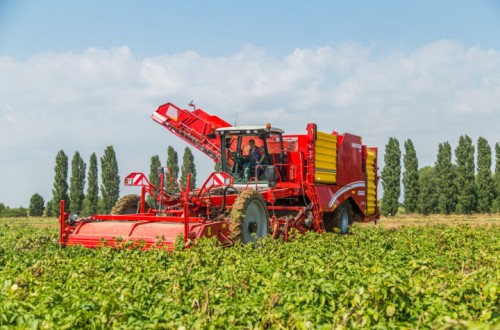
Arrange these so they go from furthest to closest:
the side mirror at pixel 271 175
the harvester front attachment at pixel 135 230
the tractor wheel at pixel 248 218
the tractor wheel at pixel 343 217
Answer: the tractor wheel at pixel 343 217
the side mirror at pixel 271 175
the tractor wheel at pixel 248 218
the harvester front attachment at pixel 135 230

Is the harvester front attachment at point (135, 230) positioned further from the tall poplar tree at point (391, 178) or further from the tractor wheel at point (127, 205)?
the tall poplar tree at point (391, 178)

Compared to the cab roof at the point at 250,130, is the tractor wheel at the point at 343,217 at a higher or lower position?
lower

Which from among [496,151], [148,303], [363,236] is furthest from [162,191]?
[496,151]

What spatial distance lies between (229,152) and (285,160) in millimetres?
1312

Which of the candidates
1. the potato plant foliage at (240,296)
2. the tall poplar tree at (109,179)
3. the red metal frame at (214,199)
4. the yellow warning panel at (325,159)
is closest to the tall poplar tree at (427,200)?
the tall poplar tree at (109,179)

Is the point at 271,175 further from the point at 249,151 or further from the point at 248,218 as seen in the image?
the point at 248,218

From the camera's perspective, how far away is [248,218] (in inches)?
417

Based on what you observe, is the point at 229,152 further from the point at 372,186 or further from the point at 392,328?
the point at 392,328

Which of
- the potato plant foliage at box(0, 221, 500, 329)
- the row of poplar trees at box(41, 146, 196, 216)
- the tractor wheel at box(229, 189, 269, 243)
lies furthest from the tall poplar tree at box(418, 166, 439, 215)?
the potato plant foliage at box(0, 221, 500, 329)

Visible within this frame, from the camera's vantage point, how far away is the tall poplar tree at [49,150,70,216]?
4859 centimetres

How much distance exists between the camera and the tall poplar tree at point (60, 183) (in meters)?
48.6

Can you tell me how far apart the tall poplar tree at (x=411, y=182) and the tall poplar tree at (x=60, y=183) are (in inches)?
1074

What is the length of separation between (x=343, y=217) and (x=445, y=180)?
1346 inches

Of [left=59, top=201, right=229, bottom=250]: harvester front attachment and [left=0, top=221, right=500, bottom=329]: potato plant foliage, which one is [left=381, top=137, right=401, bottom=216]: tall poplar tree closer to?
[left=59, top=201, right=229, bottom=250]: harvester front attachment
